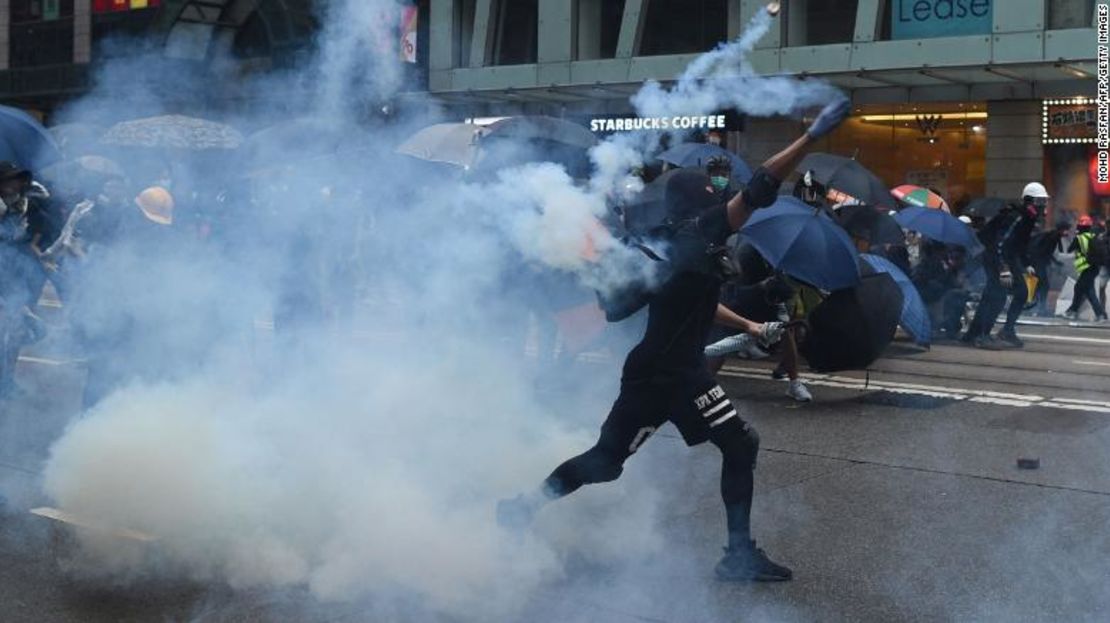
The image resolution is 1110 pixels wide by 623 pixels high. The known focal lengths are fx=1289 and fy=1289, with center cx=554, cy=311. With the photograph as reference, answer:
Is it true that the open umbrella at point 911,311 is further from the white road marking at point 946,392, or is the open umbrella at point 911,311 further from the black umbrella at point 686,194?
the black umbrella at point 686,194

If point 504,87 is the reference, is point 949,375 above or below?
below

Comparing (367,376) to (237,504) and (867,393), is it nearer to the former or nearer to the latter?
(237,504)

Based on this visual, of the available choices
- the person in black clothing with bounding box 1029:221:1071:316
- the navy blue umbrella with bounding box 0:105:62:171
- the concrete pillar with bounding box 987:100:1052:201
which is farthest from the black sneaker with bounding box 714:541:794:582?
the concrete pillar with bounding box 987:100:1052:201

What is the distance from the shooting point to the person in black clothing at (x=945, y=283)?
13.2m

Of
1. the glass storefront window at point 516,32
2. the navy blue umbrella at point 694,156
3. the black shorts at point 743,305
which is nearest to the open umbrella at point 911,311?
the navy blue umbrella at point 694,156

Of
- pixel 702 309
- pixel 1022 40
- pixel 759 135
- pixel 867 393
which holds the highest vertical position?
pixel 1022 40

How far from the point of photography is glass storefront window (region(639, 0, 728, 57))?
69.9 feet

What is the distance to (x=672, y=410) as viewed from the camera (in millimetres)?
4727

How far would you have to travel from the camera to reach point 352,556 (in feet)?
15.6

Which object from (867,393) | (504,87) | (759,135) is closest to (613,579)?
(867,393)

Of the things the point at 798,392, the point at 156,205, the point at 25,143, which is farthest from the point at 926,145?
the point at 156,205

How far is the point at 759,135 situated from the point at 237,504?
1613 cm

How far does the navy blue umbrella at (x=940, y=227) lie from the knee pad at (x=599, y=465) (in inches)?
338

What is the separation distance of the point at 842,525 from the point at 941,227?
7.64 m
